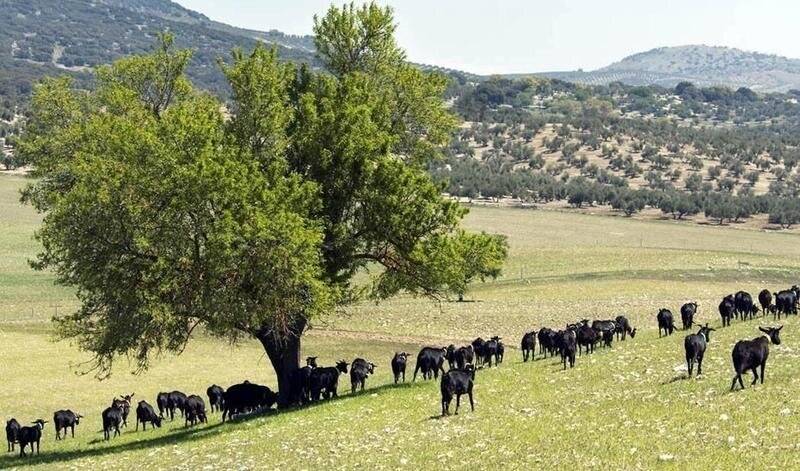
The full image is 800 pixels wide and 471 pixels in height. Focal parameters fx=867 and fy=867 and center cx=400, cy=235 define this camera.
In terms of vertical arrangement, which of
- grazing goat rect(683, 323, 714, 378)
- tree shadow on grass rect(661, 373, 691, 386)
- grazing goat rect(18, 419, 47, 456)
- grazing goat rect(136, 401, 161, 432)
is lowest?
grazing goat rect(136, 401, 161, 432)

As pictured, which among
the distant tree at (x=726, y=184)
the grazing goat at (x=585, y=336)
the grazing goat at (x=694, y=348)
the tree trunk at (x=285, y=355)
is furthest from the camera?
the distant tree at (x=726, y=184)

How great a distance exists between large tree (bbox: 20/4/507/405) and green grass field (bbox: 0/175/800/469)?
3710mm

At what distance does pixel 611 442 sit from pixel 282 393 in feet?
57.1

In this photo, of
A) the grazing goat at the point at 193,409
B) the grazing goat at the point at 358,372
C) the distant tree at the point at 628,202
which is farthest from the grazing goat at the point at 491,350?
the distant tree at the point at 628,202

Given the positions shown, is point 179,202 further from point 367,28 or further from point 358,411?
point 367,28

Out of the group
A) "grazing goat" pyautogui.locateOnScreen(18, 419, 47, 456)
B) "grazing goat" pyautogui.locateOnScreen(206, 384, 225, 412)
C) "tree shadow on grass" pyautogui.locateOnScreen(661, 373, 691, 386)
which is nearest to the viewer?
"tree shadow on grass" pyautogui.locateOnScreen(661, 373, 691, 386)

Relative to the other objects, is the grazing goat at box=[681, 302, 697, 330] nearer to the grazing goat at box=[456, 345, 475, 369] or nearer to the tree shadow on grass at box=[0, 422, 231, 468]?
the grazing goat at box=[456, 345, 475, 369]

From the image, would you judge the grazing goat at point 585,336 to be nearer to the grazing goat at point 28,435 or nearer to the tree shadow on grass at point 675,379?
the tree shadow on grass at point 675,379

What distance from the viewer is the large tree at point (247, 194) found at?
90.6ft

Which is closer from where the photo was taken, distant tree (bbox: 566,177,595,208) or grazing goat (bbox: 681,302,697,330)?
grazing goat (bbox: 681,302,697,330)

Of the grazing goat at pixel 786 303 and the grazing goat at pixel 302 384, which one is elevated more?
the grazing goat at pixel 786 303

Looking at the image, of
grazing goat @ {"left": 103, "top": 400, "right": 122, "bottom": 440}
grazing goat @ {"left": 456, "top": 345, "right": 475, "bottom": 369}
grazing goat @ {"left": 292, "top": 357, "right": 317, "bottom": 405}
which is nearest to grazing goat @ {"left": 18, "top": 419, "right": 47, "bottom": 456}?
grazing goat @ {"left": 103, "top": 400, "right": 122, "bottom": 440}

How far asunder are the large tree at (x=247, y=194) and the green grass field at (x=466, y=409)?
3.71 m

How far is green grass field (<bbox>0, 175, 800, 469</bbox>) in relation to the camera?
1795 cm
